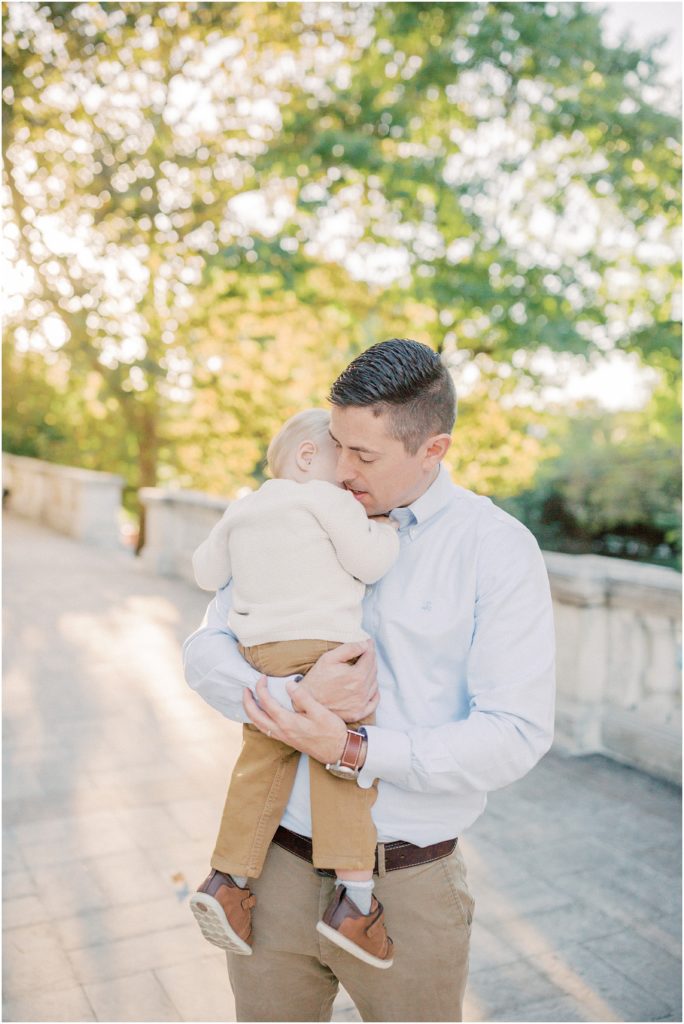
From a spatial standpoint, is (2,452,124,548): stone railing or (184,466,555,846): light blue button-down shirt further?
(2,452,124,548): stone railing

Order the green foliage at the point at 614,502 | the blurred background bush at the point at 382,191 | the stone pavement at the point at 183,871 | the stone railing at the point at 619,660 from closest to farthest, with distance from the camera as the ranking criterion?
the stone pavement at the point at 183,871 → the stone railing at the point at 619,660 → the blurred background bush at the point at 382,191 → the green foliage at the point at 614,502

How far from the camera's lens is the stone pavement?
336 centimetres

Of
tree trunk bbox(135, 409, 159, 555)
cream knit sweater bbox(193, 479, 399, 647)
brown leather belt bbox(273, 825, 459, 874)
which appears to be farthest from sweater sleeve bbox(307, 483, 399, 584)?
tree trunk bbox(135, 409, 159, 555)

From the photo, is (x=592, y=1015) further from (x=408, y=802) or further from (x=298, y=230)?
(x=298, y=230)

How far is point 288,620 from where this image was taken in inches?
79.3

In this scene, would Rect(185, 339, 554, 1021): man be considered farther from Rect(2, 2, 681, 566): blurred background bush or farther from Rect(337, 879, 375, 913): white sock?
Rect(2, 2, 681, 566): blurred background bush

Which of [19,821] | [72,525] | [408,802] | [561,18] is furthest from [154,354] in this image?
[408,802]

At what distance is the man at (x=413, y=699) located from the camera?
1739mm

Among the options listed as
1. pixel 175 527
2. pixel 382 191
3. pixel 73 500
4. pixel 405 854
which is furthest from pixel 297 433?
pixel 73 500

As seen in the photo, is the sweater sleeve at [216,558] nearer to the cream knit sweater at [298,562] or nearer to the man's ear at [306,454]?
the cream knit sweater at [298,562]

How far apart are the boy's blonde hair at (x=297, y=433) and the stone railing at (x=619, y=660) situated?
3782mm

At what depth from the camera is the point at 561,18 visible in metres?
12.5

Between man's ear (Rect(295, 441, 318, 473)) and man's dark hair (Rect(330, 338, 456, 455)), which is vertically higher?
man's dark hair (Rect(330, 338, 456, 455))

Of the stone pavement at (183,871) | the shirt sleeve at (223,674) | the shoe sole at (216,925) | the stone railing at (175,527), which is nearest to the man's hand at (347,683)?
the shirt sleeve at (223,674)
